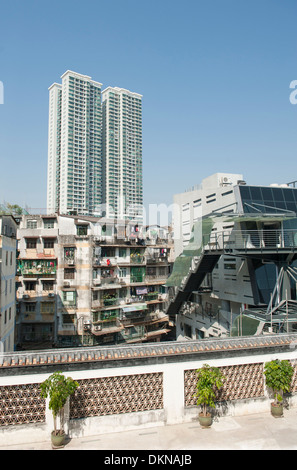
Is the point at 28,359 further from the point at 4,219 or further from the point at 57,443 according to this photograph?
the point at 4,219

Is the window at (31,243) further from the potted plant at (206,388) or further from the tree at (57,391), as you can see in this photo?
the potted plant at (206,388)

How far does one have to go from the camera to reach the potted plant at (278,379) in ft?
38.8

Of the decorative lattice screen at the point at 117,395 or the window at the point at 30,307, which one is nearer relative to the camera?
the decorative lattice screen at the point at 117,395

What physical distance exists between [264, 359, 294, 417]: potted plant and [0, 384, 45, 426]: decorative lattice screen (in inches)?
314

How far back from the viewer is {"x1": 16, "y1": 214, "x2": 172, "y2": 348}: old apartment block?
31250 millimetres

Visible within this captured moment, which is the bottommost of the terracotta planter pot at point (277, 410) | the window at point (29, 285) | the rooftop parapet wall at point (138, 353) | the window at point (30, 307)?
the terracotta planter pot at point (277, 410)

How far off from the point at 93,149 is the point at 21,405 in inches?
3435

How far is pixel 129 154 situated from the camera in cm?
9706

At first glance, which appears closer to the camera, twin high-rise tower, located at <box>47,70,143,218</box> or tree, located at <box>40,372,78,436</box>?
tree, located at <box>40,372,78,436</box>

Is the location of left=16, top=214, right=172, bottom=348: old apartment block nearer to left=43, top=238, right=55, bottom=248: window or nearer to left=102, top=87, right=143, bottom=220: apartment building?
left=43, top=238, right=55, bottom=248: window

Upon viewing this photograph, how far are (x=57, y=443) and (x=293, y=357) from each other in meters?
8.99

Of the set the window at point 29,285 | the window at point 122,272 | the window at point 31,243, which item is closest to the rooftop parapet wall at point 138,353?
the window at point 29,285

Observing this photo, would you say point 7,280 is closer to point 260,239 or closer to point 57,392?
point 57,392

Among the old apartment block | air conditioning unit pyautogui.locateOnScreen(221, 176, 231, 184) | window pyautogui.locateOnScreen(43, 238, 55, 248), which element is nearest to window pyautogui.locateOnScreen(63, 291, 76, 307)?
the old apartment block
